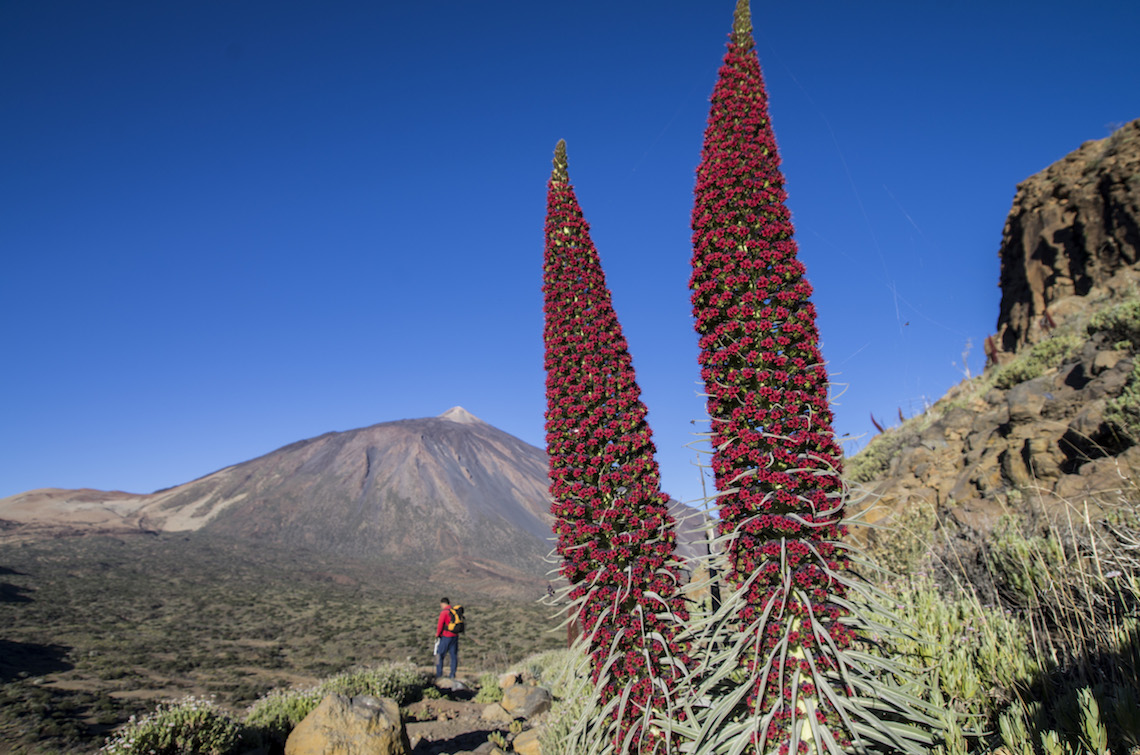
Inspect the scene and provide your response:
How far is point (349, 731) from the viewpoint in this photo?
18.9 feet

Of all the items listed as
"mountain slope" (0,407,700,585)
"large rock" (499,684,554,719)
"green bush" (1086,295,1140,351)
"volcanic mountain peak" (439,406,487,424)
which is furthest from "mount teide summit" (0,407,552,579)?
"green bush" (1086,295,1140,351)

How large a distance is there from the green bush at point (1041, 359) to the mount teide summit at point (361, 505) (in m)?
47.6

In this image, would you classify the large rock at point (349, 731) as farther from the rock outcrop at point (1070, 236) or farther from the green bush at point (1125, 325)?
the rock outcrop at point (1070, 236)

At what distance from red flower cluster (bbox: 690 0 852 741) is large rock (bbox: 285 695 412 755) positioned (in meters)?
4.51

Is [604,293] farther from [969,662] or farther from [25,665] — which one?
[25,665]

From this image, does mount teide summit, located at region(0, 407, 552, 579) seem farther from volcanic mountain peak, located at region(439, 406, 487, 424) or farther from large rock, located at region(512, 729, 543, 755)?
large rock, located at region(512, 729, 543, 755)

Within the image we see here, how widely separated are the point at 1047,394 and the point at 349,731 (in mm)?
9490

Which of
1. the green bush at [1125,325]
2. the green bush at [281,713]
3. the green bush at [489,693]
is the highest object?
the green bush at [1125,325]

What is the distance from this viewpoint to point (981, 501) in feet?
22.2

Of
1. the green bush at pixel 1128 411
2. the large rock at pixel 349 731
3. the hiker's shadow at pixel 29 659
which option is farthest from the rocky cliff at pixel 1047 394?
the hiker's shadow at pixel 29 659

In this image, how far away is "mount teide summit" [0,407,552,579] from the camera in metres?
65.1

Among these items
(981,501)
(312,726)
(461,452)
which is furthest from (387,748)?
(461,452)

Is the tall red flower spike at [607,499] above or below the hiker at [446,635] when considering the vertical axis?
above

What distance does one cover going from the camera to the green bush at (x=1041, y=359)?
34.1ft
